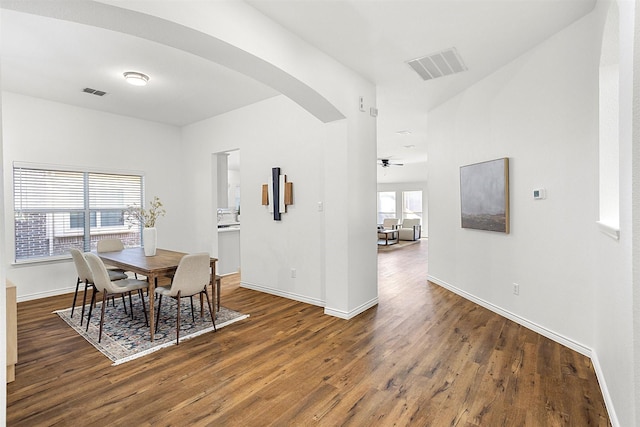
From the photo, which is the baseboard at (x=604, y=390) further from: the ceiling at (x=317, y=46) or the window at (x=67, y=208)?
the window at (x=67, y=208)

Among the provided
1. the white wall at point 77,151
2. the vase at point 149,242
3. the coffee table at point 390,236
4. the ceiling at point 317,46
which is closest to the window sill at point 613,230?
the ceiling at point 317,46

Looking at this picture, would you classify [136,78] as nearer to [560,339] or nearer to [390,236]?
[560,339]

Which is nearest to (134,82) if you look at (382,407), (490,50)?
(490,50)

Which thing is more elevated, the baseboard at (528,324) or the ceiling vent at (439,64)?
the ceiling vent at (439,64)

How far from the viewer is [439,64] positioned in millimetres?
3598

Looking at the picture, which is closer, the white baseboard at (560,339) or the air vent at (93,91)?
the white baseboard at (560,339)

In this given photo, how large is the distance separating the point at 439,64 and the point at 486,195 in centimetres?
160

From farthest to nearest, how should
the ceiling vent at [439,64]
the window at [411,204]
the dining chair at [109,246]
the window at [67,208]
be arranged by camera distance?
the window at [411,204] → the window at [67,208] → the dining chair at [109,246] → the ceiling vent at [439,64]

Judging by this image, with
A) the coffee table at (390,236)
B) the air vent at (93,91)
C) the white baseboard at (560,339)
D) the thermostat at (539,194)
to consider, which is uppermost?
the air vent at (93,91)

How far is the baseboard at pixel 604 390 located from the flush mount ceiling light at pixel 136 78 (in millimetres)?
5076

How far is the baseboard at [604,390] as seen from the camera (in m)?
1.91

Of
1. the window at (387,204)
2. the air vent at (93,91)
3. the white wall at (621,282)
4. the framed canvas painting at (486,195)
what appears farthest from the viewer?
the window at (387,204)

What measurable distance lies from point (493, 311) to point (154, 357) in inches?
143

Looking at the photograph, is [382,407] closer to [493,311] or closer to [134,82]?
[493,311]
